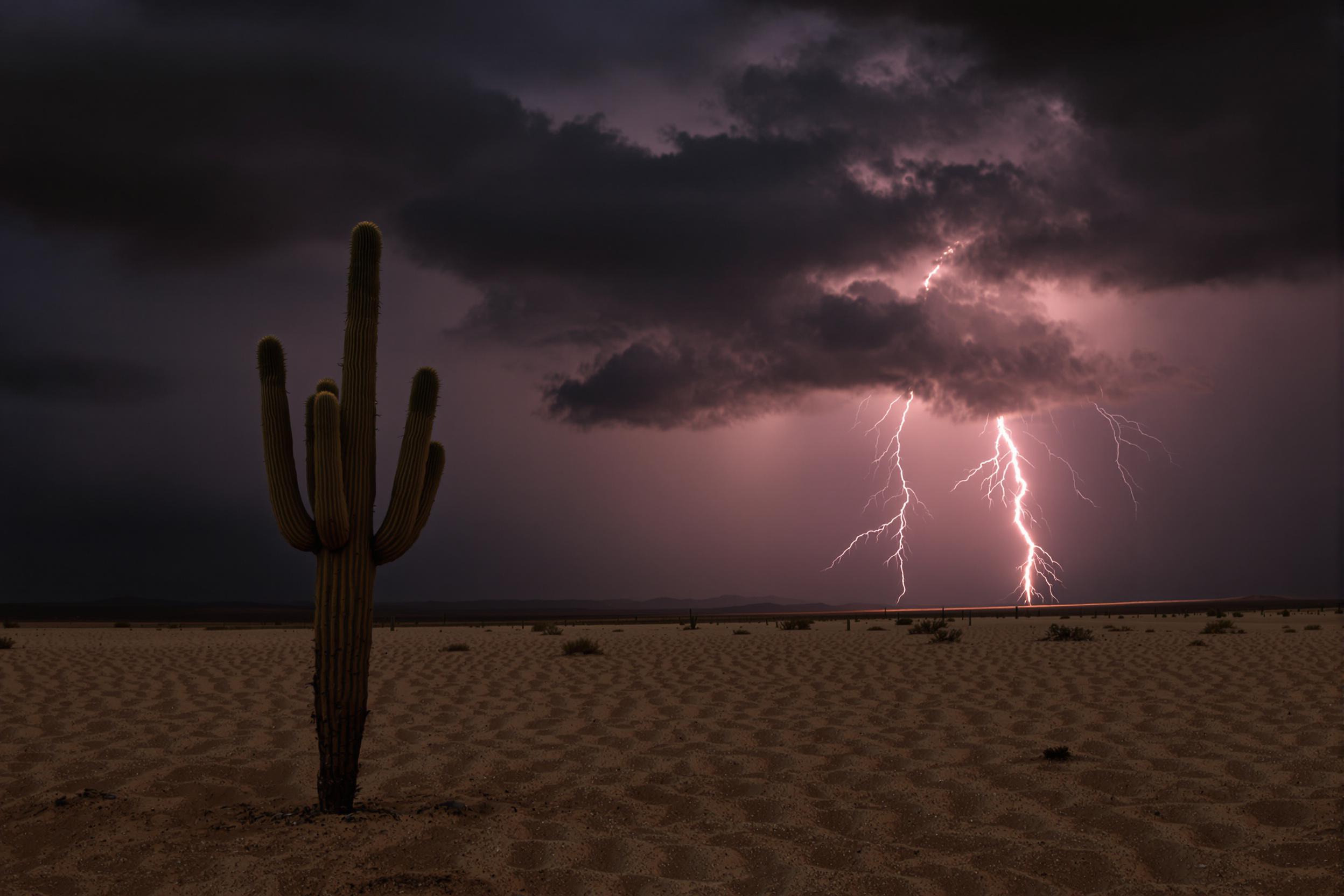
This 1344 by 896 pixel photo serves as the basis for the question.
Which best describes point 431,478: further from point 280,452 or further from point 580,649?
point 580,649

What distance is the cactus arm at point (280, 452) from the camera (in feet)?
21.1

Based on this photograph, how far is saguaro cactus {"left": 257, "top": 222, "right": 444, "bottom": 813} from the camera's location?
6.28 meters

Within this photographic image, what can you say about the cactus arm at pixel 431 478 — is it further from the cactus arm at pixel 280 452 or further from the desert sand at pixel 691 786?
the desert sand at pixel 691 786

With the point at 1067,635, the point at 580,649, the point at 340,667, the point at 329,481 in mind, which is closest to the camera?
the point at 329,481

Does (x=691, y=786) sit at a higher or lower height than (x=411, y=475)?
lower

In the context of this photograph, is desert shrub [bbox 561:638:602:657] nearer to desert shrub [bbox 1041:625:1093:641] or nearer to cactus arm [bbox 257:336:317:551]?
desert shrub [bbox 1041:625:1093:641]

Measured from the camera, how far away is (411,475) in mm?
6953

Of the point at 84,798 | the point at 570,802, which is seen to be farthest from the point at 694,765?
the point at 84,798

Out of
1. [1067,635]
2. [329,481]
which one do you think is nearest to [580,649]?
[1067,635]

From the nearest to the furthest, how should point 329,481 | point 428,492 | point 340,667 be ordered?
point 329,481 < point 340,667 < point 428,492

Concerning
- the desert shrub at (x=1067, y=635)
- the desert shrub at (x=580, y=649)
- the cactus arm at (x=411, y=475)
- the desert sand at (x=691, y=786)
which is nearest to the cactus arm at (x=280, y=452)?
the cactus arm at (x=411, y=475)

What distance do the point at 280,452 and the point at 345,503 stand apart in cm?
89

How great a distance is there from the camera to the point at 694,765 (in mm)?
7859

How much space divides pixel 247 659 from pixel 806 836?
16544mm
